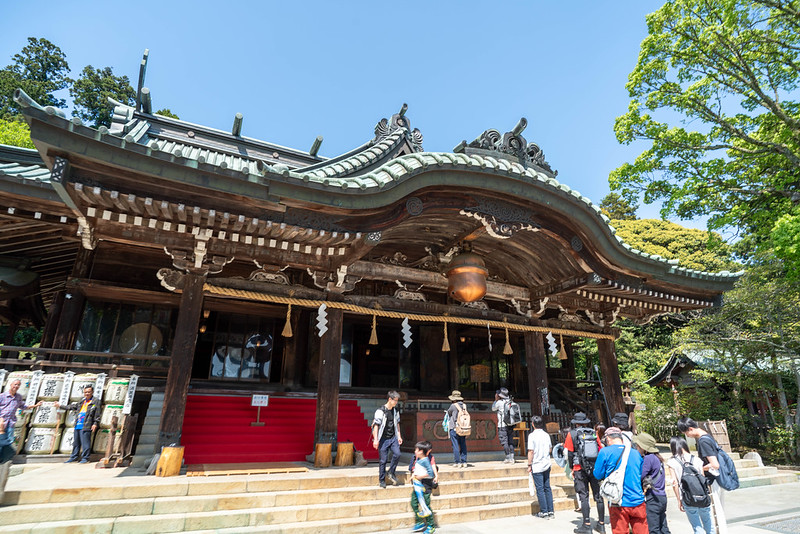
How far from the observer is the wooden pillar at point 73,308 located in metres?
→ 9.96

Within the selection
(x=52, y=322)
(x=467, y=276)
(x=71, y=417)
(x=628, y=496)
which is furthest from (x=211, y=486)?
(x=52, y=322)

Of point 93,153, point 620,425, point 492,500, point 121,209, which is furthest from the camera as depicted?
point 492,500

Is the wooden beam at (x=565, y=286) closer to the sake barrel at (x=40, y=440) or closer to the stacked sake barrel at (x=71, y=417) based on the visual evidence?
the stacked sake barrel at (x=71, y=417)

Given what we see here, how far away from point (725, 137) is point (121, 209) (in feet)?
54.5

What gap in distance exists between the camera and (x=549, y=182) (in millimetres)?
8102

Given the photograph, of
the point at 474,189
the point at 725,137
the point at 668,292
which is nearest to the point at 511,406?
the point at 474,189

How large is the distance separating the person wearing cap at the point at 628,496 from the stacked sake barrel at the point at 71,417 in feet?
29.1

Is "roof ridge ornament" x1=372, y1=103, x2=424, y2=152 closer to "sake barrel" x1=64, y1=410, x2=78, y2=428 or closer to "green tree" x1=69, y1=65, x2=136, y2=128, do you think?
"sake barrel" x1=64, y1=410, x2=78, y2=428

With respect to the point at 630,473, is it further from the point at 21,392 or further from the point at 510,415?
the point at 21,392

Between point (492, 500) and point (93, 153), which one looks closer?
point (93, 153)

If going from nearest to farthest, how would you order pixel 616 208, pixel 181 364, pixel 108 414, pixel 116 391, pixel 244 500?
pixel 244 500, pixel 181 364, pixel 108 414, pixel 116 391, pixel 616 208

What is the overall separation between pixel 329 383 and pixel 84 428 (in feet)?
14.6

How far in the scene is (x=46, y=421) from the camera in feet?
24.2

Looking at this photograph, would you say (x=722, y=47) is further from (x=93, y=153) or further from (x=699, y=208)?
(x=93, y=153)
